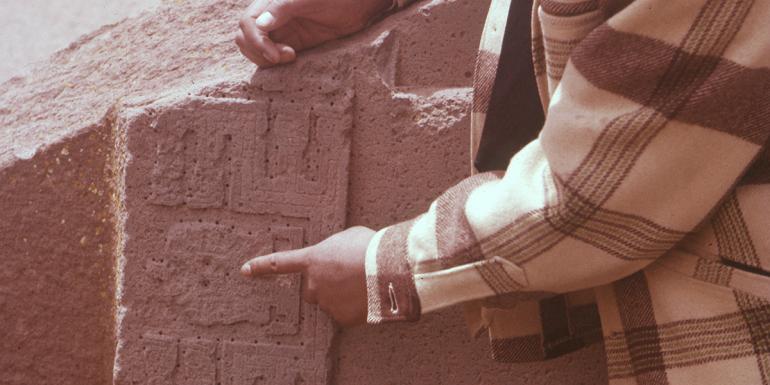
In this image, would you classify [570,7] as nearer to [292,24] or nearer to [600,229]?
[600,229]

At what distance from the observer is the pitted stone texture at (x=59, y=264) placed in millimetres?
1400

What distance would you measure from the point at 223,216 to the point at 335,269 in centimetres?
26

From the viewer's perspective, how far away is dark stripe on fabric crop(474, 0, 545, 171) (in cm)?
99

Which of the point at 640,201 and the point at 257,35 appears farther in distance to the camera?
the point at 257,35

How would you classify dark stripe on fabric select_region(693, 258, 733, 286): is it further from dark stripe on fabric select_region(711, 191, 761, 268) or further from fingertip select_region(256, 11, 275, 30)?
fingertip select_region(256, 11, 275, 30)

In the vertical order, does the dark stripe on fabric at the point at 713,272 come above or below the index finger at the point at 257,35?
below

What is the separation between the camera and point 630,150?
2.63 ft

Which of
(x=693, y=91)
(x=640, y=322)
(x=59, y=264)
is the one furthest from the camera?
(x=59, y=264)

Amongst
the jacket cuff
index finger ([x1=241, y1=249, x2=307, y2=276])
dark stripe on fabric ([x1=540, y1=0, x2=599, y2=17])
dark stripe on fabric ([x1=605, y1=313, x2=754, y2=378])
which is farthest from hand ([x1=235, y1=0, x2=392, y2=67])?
dark stripe on fabric ([x1=605, y1=313, x2=754, y2=378])

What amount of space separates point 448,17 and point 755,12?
0.61 m

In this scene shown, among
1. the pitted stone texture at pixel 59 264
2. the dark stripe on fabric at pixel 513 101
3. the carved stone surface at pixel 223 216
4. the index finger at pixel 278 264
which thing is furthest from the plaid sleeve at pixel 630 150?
the pitted stone texture at pixel 59 264

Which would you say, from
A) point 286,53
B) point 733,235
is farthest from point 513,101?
point 286,53

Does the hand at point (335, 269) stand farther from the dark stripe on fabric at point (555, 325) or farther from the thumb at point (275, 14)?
the thumb at point (275, 14)

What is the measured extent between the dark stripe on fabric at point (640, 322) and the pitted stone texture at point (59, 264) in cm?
82
